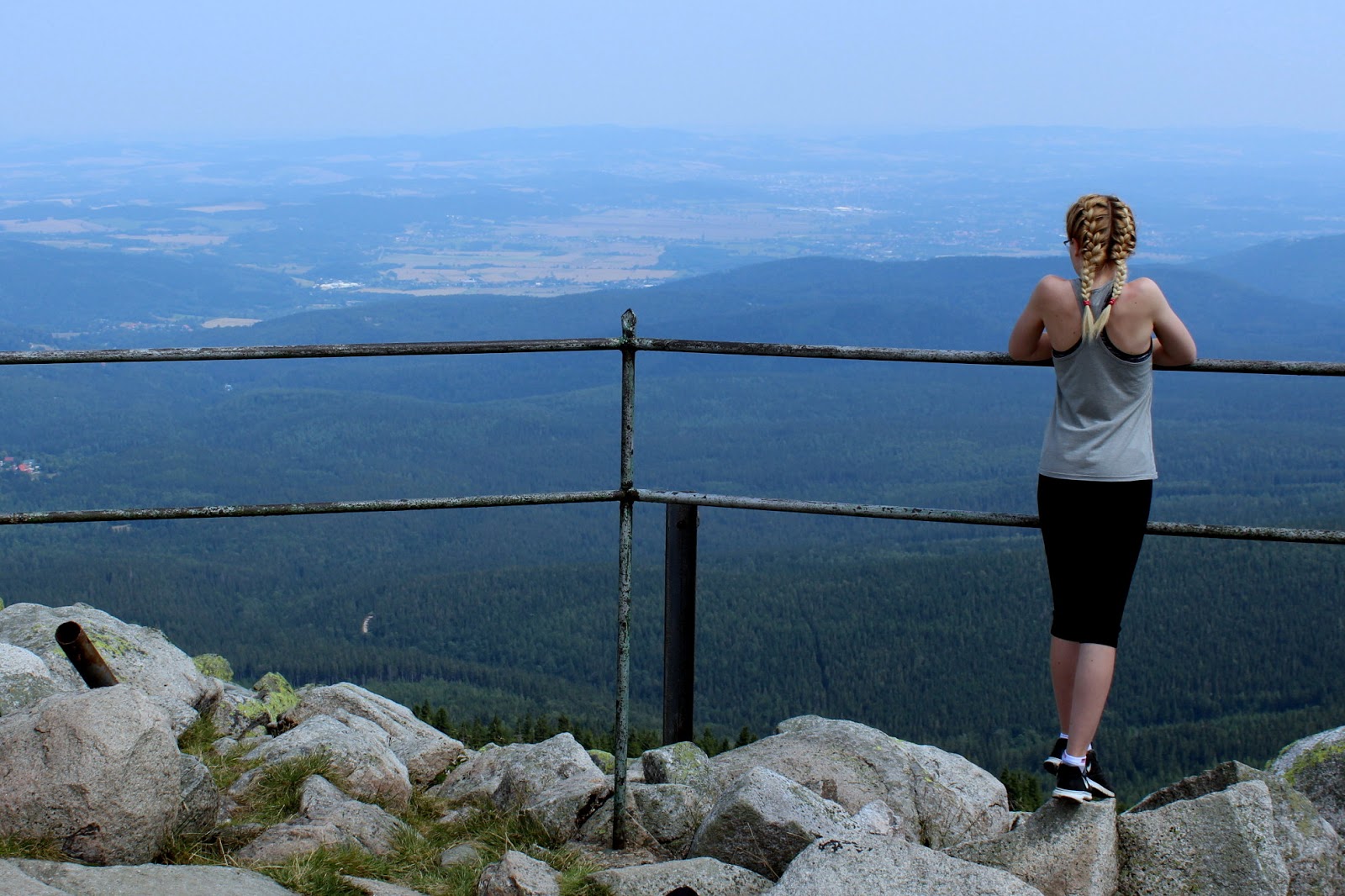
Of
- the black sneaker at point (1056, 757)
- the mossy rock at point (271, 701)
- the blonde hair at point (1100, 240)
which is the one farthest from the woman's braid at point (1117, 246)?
the mossy rock at point (271, 701)

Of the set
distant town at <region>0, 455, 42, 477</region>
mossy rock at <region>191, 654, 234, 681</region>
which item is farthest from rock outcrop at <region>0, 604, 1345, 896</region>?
distant town at <region>0, 455, 42, 477</region>

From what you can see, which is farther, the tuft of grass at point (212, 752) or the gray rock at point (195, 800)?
the tuft of grass at point (212, 752)

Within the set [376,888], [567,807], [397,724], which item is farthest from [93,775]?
[397,724]

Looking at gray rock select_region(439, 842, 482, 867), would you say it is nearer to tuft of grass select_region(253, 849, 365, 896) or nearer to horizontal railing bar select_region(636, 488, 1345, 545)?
tuft of grass select_region(253, 849, 365, 896)

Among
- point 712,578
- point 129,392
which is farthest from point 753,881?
point 129,392

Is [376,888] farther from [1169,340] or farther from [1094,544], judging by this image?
[1169,340]

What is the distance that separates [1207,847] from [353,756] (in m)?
3.53

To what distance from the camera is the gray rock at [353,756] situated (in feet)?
17.9

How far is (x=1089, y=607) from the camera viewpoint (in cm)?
376

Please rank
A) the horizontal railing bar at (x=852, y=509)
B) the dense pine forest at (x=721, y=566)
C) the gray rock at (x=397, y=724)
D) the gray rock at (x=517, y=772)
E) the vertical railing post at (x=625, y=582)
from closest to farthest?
Answer: the horizontal railing bar at (x=852, y=509), the vertical railing post at (x=625, y=582), the gray rock at (x=517, y=772), the gray rock at (x=397, y=724), the dense pine forest at (x=721, y=566)

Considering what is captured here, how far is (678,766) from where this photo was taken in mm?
5055

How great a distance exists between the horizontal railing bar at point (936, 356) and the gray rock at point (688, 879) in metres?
1.58

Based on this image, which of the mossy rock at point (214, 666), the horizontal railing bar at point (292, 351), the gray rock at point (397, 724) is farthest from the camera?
the mossy rock at point (214, 666)

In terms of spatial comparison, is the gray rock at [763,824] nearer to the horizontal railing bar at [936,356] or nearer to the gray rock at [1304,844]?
the gray rock at [1304,844]
